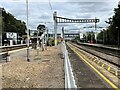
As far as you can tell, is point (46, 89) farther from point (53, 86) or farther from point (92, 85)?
point (92, 85)

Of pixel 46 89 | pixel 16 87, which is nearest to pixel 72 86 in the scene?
pixel 46 89

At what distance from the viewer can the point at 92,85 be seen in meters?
13.8

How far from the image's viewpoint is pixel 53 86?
13.8 m

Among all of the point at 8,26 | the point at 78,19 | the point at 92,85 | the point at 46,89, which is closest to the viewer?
the point at 46,89

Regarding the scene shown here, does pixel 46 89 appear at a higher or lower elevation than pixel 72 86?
lower

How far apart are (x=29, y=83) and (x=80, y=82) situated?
2.45 meters

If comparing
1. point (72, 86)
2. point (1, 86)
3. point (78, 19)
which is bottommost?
point (1, 86)

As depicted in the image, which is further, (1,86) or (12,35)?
(12,35)

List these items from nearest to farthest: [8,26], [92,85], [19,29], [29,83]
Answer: [92,85], [29,83], [8,26], [19,29]

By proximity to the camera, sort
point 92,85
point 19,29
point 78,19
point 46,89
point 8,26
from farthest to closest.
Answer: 1. point 19,29
2. point 8,26
3. point 78,19
4. point 92,85
5. point 46,89

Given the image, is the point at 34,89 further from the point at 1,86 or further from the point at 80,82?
the point at 80,82

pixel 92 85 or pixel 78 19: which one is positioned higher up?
pixel 78 19

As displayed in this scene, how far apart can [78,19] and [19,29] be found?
6433cm

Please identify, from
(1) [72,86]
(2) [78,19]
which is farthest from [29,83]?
(2) [78,19]
